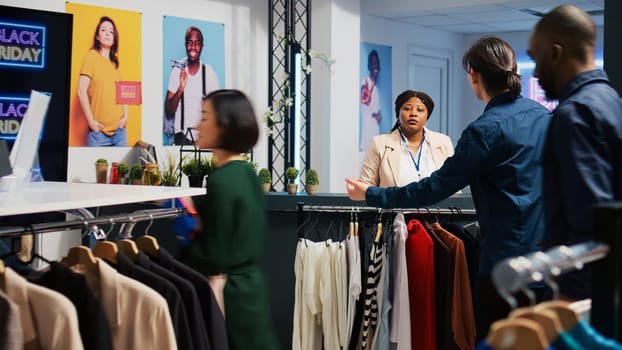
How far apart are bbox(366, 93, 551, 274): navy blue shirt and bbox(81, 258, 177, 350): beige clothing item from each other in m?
1.16

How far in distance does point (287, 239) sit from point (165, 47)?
2902 millimetres

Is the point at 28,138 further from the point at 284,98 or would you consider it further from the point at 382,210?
the point at 284,98

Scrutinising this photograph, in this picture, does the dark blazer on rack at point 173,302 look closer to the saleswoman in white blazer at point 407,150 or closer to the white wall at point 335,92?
the saleswoman in white blazer at point 407,150

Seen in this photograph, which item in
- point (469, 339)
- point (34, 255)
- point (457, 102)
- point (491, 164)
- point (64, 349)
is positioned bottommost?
point (469, 339)

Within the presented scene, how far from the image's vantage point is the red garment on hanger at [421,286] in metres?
3.54

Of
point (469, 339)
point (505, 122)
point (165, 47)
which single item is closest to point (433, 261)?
point (469, 339)

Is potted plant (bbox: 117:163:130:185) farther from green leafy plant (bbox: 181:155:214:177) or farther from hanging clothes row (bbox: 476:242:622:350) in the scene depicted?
hanging clothes row (bbox: 476:242:622:350)

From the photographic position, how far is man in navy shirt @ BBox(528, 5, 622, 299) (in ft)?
5.99

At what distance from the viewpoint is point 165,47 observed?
6.59 meters

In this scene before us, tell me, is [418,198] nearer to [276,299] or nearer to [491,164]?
[491,164]

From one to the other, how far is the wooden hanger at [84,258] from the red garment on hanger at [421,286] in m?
1.71

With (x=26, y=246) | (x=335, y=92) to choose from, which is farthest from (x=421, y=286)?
(x=335, y=92)

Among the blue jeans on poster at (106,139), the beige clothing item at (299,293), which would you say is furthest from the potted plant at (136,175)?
the beige clothing item at (299,293)

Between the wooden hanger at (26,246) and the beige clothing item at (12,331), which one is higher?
the wooden hanger at (26,246)
